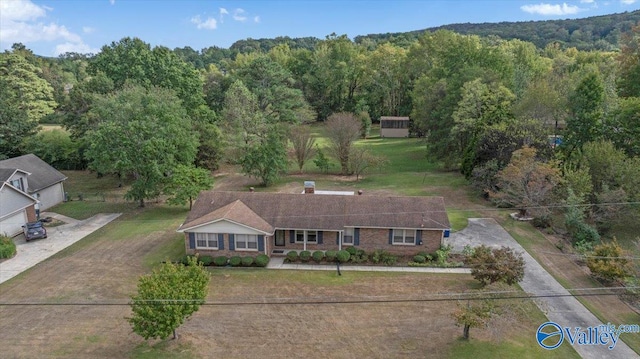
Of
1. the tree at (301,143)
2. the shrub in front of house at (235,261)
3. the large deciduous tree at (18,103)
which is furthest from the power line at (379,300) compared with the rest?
the large deciduous tree at (18,103)

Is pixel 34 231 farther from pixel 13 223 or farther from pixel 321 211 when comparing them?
pixel 321 211

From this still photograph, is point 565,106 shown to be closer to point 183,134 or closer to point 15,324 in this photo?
point 183,134

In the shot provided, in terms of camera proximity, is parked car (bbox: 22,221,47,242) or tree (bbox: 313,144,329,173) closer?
parked car (bbox: 22,221,47,242)

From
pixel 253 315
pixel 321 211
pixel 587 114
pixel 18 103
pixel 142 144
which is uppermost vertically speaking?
pixel 18 103

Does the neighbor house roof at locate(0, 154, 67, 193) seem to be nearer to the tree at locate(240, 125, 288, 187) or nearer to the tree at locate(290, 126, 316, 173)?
the tree at locate(240, 125, 288, 187)

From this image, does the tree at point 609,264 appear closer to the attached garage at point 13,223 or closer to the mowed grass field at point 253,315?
the mowed grass field at point 253,315

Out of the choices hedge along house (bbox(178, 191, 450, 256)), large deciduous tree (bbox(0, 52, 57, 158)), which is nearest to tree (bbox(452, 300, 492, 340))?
hedge along house (bbox(178, 191, 450, 256))

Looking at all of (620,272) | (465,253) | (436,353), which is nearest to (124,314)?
(436,353)

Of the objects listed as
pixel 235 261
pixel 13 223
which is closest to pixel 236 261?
pixel 235 261
